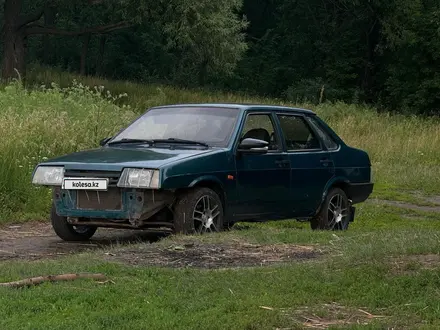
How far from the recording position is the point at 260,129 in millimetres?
13141

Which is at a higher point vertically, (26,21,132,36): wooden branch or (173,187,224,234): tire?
(26,21,132,36): wooden branch

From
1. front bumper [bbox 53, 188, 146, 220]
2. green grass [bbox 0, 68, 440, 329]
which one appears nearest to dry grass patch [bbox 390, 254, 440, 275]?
green grass [bbox 0, 68, 440, 329]

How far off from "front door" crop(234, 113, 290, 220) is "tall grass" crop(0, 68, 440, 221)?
3590 millimetres

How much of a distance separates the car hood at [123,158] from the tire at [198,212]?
427mm

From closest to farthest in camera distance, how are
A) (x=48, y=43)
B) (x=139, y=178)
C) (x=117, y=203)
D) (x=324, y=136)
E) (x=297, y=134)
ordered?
(x=139, y=178), (x=117, y=203), (x=297, y=134), (x=324, y=136), (x=48, y=43)

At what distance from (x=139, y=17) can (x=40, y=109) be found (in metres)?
24.4

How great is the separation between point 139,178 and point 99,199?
0.59 metres

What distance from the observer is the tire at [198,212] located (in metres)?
11.6

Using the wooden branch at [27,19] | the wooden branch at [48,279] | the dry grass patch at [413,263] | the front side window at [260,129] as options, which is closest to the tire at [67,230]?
the front side window at [260,129]

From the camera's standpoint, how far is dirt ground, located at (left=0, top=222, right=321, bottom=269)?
32.1 feet

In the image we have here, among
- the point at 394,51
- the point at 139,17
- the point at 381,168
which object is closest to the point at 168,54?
the point at 394,51

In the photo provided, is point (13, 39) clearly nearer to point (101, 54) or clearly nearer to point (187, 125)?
point (101, 54)

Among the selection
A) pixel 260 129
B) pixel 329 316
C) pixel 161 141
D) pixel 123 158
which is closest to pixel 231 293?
pixel 329 316

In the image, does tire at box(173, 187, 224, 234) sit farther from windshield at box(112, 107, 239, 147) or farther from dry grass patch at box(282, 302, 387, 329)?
dry grass patch at box(282, 302, 387, 329)
